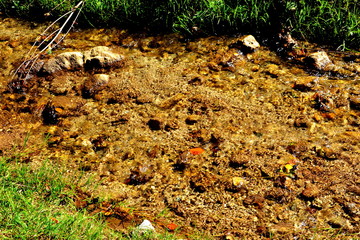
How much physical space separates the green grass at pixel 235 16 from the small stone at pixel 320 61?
0.22 meters

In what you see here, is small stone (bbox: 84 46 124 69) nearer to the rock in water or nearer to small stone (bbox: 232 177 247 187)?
the rock in water

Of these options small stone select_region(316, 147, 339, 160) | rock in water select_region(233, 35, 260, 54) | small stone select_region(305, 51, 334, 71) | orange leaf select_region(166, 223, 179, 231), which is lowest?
orange leaf select_region(166, 223, 179, 231)

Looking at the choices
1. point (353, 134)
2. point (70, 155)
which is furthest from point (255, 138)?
point (70, 155)

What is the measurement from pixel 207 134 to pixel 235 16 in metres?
1.59

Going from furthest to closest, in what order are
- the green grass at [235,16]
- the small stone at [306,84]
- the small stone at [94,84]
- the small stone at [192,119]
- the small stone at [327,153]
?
the green grass at [235,16]
the small stone at [94,84]
the small stone at [306,84]
the small stone at [192,119]
the small stone at [327,153]

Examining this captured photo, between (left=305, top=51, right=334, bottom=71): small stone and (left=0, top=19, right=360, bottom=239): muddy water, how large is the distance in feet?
0.25

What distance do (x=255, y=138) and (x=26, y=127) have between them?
181 centimetres

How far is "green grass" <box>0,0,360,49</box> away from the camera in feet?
13.1

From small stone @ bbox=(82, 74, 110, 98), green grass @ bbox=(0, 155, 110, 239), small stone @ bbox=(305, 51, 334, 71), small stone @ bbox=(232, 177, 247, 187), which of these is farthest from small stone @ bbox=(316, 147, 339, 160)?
small stone @ bbox=(82, 74, 110, 98)

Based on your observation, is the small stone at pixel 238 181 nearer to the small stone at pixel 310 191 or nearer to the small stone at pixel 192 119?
the small stone at pixel 310 191

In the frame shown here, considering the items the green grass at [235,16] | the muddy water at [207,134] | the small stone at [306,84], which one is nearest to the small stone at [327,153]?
the muddy water at [207,134]

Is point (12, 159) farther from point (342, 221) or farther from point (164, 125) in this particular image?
point (342, 221)

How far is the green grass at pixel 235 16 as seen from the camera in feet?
13.1

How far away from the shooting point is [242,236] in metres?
2.39
